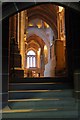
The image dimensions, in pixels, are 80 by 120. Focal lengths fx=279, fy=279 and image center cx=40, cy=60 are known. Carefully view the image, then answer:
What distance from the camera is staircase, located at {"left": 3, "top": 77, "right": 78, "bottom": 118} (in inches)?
195

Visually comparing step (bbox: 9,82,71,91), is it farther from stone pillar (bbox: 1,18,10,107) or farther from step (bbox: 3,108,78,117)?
step (bbox: 3,108,78,117)

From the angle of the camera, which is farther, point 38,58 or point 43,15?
point 38,58

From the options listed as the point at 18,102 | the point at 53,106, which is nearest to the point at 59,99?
the point at 53,106

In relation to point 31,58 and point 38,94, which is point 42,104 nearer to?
point 38,94

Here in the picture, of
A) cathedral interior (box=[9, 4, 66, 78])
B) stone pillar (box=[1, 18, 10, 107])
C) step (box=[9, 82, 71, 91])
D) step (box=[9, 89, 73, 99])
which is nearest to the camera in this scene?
stone pillar (box=[1, 18, 10, 107])

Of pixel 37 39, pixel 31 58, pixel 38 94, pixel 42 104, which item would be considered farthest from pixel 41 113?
pixel 31 58

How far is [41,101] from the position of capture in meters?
5.49

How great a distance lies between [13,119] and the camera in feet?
15.7

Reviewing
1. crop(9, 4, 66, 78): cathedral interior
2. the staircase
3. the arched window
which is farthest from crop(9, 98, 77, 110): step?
the arched window

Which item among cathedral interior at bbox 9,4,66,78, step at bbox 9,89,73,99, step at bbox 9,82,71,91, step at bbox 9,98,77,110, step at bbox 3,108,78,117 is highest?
cathedral interior at bbox 9,4,66,78

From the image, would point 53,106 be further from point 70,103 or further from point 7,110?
point 7,110

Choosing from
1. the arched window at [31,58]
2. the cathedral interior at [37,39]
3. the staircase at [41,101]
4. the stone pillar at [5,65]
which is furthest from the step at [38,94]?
the arched window at [31,58]

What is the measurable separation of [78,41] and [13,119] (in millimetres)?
3142

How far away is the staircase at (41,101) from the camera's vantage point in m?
4.96
